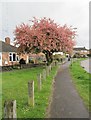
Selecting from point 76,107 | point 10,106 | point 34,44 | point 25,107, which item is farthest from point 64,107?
point 34,44

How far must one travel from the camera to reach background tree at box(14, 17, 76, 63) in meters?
41.8

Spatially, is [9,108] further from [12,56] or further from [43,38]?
[12,56]

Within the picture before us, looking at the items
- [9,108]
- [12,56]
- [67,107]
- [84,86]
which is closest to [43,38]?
[12,56]

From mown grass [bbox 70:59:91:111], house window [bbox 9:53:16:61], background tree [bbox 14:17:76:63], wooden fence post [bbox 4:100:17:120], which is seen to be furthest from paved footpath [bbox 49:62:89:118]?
house window [bbox 9:53:16:61]

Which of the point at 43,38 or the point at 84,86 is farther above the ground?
the point at 43,38

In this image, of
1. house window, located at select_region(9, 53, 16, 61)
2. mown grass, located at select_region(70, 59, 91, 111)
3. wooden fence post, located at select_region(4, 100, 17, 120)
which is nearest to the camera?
wooden fence post, located at select_region(4, 100, 17, 120)

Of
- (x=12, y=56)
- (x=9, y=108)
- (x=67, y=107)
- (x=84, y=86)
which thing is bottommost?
(x=67, y=107)

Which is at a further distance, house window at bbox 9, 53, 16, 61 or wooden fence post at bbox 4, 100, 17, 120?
house window at bbox 9, 53, 16, 61

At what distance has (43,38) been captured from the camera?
136ft

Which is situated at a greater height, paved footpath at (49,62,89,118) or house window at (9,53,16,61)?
house window at (9,53,16,61)

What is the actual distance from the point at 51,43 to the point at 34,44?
2379mm

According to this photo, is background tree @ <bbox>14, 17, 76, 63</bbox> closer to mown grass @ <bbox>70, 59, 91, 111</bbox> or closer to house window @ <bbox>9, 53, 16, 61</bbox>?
house window @ <bbox>9, 53, 16, 61</bbox>

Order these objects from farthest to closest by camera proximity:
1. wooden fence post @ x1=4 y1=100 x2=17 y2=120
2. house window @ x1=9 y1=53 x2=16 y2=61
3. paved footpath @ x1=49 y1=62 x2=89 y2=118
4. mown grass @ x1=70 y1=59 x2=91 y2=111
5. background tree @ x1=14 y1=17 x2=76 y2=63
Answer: house window @ x1=9 y1=53 x2=16 y2=61, background tree @ x1=14 y1=17 x2=76 y2=63, mown grass @ x1=70 y1=59 x2=91 y2=111, paved footpath @ x1=49 y1=62 x2=89 y2=118, wooden fence post @ x1=4 y1=100 x2=17 y2=120

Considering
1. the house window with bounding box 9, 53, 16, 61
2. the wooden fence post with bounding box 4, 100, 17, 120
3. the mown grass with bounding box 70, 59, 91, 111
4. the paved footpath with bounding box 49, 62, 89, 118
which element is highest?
the house window with bounding box 9, 53, 16, 61
